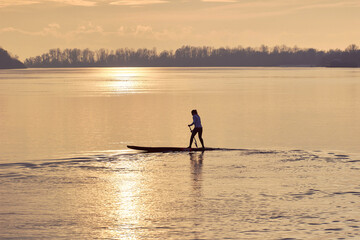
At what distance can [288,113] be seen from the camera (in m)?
56.1

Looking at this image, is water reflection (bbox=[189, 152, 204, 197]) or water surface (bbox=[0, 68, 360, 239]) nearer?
water surface (bbox=[0, 68, 360, 239])

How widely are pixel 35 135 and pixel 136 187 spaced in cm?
2004

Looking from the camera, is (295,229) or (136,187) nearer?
(295,229)

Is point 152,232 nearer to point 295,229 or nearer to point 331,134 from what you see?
point 295,229

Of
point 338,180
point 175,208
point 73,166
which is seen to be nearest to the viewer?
point 175,208

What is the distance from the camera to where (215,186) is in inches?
813

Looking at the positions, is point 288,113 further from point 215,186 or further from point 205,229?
point 205,229

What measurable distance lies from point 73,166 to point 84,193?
19.3 feet

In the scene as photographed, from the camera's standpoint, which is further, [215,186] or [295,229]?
[215,186]

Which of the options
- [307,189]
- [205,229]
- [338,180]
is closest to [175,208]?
[205,229]

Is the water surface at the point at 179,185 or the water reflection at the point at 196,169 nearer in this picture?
the water surface at the point at 179,185

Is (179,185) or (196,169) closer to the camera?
(179,185)

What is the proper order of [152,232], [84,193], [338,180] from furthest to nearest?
[338,180] → [84,193] → [152,232]

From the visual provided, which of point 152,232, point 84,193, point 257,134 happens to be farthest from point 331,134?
point 152,232
